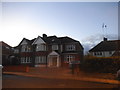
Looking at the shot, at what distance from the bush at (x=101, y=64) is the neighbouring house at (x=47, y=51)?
1056 mm

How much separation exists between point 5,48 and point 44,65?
101 inches

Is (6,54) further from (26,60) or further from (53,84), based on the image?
(53,84)

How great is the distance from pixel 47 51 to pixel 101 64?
4068mm

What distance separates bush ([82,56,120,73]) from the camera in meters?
8.29

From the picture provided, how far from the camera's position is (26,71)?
989cm

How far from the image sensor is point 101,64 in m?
8.66

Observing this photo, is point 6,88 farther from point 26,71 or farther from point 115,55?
point 115,55

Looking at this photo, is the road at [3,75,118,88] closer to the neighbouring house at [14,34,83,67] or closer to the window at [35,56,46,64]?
the neighbouring house at [14,34,83,67]

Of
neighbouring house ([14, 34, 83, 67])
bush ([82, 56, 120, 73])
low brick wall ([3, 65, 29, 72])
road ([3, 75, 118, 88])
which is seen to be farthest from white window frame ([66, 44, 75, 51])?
road ([3, 75, 118, 88])

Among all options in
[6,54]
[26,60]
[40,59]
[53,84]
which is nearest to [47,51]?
[40,59]

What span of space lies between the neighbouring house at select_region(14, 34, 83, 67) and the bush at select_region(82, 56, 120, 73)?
1.06m

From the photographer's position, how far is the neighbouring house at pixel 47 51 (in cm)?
1024

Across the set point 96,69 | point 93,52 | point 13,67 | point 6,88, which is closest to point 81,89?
point 6,88

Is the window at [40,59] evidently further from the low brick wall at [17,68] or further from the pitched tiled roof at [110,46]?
the pitched tiled roof at [110,46]
